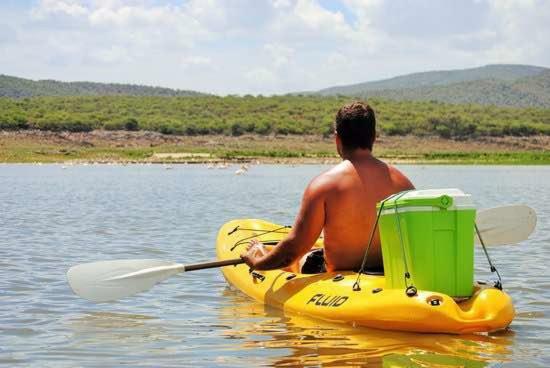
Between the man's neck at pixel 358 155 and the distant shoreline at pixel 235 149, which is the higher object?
the man's neck at pixel 358 155

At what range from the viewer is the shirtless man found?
6.71 metres

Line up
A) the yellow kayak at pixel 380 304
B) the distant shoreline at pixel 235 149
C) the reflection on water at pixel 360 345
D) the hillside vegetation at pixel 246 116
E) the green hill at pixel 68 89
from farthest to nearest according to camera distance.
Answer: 1. the green hill at pixel 68 89
2. the hillside vegetation at pixel 246 116
3. the distant shoreline at pixel 235 149
4. the yellow kayak at pixel 380 304
5. the reflection on water at pixel 360 345

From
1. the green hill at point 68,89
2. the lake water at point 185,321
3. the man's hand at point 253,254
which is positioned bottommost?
the lake water at point 185,321

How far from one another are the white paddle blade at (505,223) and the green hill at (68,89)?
122861mm

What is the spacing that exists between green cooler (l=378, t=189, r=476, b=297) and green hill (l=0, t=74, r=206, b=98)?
408 feet

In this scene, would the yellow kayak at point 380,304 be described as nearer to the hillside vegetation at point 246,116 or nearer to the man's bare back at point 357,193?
the man's bare back at point 357,193

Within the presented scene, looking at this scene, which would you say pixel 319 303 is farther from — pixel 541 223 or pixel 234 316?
pixel 541 223

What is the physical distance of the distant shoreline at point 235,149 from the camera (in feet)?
173

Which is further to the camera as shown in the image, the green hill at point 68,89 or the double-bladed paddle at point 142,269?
the green hill at point 68,89

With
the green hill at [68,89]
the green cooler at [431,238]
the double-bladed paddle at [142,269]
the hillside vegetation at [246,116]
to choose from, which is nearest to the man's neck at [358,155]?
the green cooler at [431,238]

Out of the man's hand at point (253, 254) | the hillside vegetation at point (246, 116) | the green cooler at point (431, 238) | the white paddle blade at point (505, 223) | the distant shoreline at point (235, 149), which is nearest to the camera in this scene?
the green cooler at point (431, 238)

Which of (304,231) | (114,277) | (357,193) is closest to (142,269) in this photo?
(114,277)

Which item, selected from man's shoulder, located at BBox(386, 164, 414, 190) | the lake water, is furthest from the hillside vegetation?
man's shoulder, located at BBox(386, 164, 414, 190)

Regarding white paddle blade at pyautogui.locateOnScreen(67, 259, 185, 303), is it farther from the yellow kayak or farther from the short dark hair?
the short dark hair
